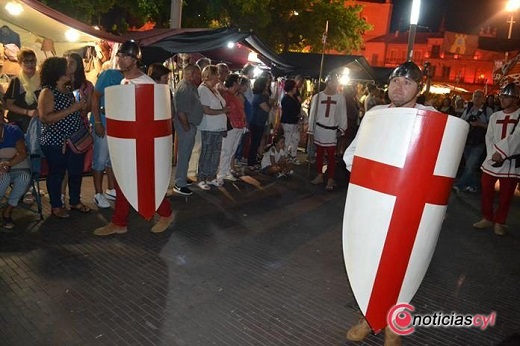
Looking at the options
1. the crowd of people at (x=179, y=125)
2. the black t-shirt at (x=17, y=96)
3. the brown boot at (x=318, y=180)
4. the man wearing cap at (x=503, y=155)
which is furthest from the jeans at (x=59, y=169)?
the man wearing cap at (x=503, y=155)

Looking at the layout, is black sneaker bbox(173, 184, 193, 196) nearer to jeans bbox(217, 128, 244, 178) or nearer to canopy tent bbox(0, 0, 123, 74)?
jeans bbox(217, 128, 244, 178)

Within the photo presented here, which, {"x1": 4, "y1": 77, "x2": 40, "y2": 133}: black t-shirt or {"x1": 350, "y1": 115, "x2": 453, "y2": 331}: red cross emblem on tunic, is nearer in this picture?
{"x1": 350, "y1": 115, "x2": 453, "y2": 331}: red cross emblem on tunic

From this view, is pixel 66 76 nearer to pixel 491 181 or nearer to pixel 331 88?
pixel 331 88

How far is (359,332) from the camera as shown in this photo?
9.66ft

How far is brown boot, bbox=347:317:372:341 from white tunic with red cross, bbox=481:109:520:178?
3.70 metres

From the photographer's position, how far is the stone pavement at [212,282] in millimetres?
2918

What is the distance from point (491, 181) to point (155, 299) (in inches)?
189

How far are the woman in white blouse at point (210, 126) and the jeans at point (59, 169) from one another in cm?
209

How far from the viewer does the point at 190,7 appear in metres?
13.7

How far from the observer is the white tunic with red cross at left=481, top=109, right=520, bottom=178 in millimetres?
5440

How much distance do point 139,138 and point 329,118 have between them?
4.29 metres

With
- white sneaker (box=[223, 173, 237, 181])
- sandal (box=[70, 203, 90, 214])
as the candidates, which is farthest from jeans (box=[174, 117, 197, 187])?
sandal (box=[70, 203, 90, 214])

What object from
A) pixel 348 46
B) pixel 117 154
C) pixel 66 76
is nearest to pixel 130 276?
pixel 117 154

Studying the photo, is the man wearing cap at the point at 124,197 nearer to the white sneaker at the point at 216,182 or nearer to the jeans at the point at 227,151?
the white sneaker at the point at 216,182
